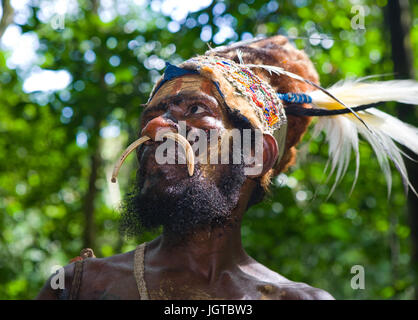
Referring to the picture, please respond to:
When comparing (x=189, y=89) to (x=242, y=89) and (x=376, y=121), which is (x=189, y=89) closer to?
(x=242, y=89)

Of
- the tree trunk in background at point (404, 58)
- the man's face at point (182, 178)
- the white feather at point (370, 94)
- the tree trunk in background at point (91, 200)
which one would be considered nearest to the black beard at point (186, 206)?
the man's face at point (182, 178)

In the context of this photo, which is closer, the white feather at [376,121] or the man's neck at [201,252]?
the man's neck at [201,252]

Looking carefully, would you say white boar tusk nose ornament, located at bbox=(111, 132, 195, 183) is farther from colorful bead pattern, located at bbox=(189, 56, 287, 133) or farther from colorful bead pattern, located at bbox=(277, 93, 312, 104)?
colorful bead pattern, located at bbox=(277, 93, 312, 104)

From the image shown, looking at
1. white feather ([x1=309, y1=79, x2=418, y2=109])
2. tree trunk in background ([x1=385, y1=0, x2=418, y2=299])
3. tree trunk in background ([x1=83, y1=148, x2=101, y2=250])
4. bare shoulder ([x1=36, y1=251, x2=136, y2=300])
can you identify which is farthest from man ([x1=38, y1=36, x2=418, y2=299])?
tree trunk in background ([x1=83, y1=148, x2=101, y2=250])

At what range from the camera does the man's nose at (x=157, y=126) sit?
7.42ft

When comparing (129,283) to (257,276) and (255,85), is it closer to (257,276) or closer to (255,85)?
(257,276)

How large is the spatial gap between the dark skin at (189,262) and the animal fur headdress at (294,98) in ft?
0.37

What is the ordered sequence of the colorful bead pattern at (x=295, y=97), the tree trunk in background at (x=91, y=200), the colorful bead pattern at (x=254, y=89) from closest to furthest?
the colorful bead pattern at (x=254, y=89), the colorful bead pattern at (x=295, y=97), the tree trunk in background at (x=91, y=200)

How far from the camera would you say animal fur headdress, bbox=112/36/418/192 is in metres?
2.49

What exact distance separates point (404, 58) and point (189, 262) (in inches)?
113

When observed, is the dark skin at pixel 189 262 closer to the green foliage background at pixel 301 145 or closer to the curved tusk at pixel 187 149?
the curved tusk at pixel 187 149

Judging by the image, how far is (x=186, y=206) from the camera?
7.35 ft

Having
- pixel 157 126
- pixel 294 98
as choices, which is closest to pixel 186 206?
pixel 157 126

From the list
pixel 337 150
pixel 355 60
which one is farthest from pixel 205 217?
pixel 355 60
